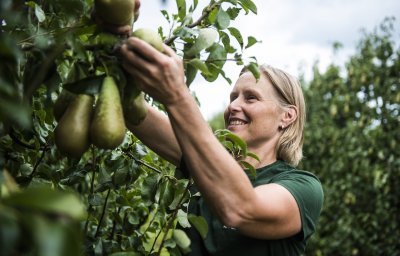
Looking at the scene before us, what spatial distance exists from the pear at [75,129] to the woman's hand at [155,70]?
0.41ft

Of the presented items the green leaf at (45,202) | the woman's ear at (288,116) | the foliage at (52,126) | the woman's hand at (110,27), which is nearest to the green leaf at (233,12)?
the foliage at (52,126)

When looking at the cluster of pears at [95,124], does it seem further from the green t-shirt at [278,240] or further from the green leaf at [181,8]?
the green t-shirt at [278,240]

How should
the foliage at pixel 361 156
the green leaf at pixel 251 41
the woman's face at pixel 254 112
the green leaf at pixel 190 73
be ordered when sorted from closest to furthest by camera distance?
the green leaf at pixel 190 73 → the green leaf at pixel 251 41 → the woman's face at pixel 254 112 → the foliage at pixel 361 156

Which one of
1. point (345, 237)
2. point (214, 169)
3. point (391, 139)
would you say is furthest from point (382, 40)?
point (214, 169)

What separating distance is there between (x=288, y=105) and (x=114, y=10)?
1359 mm

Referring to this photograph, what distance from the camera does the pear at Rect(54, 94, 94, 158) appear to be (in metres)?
1.08

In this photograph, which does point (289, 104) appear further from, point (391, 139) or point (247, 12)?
point (391, 139)

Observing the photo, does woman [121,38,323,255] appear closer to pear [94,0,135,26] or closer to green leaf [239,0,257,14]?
pear [94,0,135,26]

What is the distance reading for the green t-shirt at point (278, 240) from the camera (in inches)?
72.1

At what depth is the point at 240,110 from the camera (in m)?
2.24

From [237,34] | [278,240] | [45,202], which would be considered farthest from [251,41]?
[45,202]

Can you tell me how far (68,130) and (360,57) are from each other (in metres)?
6.66

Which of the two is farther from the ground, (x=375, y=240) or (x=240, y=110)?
(x=240, y=110)

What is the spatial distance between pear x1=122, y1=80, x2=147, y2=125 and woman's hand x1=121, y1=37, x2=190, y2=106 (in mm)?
21
